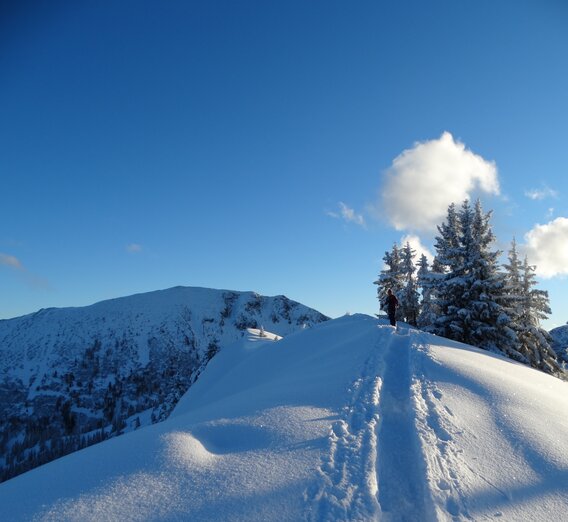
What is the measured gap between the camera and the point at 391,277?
124ft

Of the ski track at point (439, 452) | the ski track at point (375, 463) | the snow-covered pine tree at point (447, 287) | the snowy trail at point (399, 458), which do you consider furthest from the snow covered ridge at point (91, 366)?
the ski track at point (439, 452)

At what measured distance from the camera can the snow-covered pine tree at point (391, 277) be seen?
37.6 meters

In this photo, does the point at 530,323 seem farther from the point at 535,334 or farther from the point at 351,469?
the point at 351,469

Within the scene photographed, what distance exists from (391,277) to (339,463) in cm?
3343

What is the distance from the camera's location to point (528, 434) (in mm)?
7023

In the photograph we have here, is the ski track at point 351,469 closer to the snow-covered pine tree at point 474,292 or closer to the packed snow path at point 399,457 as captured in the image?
the packed snow path at point 399,457

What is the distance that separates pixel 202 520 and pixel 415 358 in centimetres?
1015

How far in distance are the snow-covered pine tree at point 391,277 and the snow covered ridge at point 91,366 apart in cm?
7102

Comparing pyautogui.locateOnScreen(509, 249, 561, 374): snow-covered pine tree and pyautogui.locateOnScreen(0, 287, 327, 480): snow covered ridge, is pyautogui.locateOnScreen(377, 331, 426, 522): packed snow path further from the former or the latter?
pyautogui.locateOnScreen(0, 287, 327, 480): snow covered ridge

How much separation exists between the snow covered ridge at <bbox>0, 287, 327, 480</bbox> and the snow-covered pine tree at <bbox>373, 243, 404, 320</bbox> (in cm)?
7102

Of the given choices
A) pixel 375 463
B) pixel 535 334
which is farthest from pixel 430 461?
pixel 535 334

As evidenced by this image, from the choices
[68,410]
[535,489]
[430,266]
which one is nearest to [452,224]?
[430,266]

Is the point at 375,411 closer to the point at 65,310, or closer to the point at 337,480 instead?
the point at 337,480

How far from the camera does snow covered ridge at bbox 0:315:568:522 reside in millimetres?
5051
